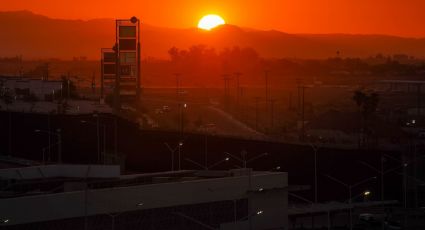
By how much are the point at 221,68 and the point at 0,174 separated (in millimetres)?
82902

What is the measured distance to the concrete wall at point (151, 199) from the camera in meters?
20.1

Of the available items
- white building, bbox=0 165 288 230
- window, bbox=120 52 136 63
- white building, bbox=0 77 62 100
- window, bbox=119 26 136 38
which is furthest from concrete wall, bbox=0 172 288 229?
white building, bbox=0 77 62 100

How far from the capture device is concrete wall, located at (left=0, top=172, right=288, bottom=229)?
20.1m

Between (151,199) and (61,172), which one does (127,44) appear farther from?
(151,199)

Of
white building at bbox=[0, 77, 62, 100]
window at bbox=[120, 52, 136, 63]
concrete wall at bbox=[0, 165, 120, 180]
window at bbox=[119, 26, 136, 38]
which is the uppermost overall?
window at bbox=[119, 26, 136, 38]

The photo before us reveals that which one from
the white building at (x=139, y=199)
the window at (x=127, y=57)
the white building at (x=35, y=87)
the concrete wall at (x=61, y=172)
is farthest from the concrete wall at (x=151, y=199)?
the white building at (x=35, y=87)

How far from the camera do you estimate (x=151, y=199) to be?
22.0m

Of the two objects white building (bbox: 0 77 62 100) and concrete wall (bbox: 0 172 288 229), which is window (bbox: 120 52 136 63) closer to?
white building (bbox: 0 77 62 100)

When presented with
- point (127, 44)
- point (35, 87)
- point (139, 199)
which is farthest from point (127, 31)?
point (139, 199)

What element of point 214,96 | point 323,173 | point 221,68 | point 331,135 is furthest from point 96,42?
point 323,173

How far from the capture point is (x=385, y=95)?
72.2 metres

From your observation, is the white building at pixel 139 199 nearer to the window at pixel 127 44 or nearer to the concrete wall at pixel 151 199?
the concrete wall at pixel 151 199

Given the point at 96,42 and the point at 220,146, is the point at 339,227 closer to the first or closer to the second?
the point at 220,146

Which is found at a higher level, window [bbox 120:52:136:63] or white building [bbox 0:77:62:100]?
window [bbox 120:52:136:63]
